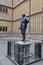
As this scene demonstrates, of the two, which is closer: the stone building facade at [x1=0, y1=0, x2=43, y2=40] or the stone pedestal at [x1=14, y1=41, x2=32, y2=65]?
the stone pedestal at [x1=14, y1=41, x2=32, y2=65]

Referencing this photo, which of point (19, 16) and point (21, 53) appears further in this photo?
point (19, 16)

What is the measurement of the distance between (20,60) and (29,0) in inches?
397

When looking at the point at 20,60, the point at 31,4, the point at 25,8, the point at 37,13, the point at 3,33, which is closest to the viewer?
the point at 20,60

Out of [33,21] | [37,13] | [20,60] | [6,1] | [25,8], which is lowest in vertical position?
[20,60]

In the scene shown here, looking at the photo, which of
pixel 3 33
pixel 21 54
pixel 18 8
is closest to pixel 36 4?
pixel 18 8

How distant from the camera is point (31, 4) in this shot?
482 inches

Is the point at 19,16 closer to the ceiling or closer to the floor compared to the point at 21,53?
closer to the ceiling

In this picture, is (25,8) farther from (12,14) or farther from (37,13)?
(12,14)

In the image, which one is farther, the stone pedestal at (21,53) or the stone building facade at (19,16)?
the stone building facade at (19,16)

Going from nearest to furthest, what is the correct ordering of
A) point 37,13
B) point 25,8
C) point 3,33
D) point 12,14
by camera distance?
point 37,13, point 25,8, point 3,33, point 12,14

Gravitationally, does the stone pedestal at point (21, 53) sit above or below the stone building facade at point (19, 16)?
below

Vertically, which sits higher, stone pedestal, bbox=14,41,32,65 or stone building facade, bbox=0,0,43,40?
stone building facade, bbox=0,0,43,40

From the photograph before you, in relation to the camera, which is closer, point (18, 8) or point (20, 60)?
point (20, 60)

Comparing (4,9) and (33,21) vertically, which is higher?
(4,9)
